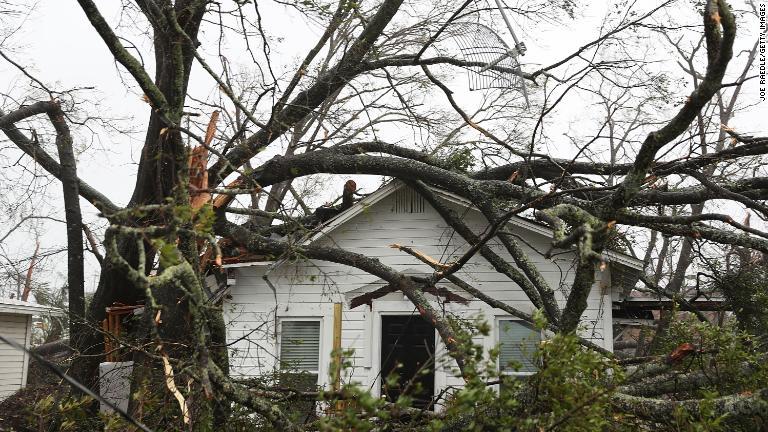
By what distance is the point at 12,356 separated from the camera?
65.5 ft

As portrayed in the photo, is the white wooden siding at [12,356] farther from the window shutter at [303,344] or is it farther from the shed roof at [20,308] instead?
the window shutter at [303,344]

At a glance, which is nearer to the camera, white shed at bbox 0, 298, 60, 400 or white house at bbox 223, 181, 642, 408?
white house at bbox 223, 181, 642, 408

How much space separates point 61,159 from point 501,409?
365 inches

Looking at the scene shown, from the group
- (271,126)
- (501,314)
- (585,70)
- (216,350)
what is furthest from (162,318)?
(585,70)

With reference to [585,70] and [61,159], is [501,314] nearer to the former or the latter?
[585,70]

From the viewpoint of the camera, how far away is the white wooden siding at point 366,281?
11.8 metres

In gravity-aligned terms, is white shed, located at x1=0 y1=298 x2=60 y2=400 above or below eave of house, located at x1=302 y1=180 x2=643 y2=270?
below

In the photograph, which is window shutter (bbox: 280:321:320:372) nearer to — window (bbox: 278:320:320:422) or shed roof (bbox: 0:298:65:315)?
window (bbox: 278:320:320:422)

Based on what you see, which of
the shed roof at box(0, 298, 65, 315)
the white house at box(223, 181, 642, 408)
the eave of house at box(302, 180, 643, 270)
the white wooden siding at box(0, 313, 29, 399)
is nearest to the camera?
the eave of house at box(302, 180, 643, 270)

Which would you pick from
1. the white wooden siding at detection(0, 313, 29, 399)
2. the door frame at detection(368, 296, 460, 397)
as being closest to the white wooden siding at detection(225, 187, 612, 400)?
the door frame at detection(368, 296, 460, 397)

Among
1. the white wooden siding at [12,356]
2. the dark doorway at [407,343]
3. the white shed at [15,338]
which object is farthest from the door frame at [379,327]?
the white wooden siding at [12,356]

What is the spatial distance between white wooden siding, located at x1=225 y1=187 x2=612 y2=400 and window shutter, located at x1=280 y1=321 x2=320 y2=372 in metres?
0.19

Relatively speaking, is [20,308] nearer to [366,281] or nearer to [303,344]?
[303,344]

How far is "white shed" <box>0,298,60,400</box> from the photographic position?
1937 centimetres
